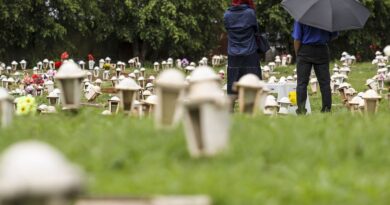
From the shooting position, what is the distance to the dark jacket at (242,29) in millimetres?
10656

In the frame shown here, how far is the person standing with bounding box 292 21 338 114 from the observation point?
10336mm

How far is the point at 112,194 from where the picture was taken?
4020 millimetres

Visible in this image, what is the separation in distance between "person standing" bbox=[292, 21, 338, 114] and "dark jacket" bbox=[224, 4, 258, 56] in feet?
2.14

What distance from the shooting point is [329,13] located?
10336 mm

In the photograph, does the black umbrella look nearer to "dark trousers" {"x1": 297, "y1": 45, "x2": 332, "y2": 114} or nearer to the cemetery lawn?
"dark trousers" {"x1": 297, "y1": 45, "x2": 332, "y2": 114}

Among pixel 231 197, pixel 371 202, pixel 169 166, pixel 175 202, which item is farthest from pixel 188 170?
pixel 371 202

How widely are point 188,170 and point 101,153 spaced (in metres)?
0.60

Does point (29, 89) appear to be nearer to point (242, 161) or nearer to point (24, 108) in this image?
point (24, 108)

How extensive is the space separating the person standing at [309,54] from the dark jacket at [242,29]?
653mm

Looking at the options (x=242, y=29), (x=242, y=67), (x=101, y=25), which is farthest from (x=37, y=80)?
(x=101, y=25)

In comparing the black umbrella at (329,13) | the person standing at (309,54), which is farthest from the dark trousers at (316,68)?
the black umbrella at (329,13)

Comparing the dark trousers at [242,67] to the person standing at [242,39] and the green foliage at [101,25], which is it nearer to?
the person standing at [242,39]

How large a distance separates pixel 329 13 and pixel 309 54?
24.0 inches

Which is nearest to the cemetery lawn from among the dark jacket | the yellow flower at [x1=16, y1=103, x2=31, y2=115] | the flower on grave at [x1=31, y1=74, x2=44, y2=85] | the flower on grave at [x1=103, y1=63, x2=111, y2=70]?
the yellow flower at [x1=16, y1=103, x2=31, y2=115]
